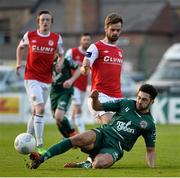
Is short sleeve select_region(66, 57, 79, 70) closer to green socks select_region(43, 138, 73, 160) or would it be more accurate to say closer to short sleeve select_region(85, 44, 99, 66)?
short sleeve select_region(85, 44, 99, 66)

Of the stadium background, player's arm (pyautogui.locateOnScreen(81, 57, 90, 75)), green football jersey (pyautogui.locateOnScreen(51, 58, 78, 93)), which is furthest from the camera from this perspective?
the stadium background

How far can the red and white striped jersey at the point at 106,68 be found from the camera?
1573 centimetres

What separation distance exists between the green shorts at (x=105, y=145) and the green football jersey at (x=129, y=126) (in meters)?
0.06

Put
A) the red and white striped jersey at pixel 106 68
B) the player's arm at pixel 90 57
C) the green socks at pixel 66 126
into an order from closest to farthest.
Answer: the player's arm at pixel 90 57 < the red and white striped jersey at pixel 106 68 < the green socks at pixel 66 126

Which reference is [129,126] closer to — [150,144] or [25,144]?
[150,144]

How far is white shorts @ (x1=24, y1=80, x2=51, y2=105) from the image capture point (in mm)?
18203

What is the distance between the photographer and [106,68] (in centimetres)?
1580

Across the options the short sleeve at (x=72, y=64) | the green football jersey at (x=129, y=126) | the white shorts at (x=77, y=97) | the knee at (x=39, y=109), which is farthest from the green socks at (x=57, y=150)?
the white shorts at (x=77, y=97)

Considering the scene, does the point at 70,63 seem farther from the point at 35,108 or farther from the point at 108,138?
the point at 108,138

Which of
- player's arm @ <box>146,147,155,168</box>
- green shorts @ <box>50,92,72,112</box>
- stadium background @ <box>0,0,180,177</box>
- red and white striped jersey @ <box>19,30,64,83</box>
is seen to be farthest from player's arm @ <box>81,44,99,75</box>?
stadium background @ <box>0,0,180,177</box>

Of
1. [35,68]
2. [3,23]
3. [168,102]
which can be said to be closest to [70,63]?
[35,68]

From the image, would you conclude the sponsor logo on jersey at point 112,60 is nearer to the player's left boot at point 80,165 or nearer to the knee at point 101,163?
the player's left boot at point 80,165

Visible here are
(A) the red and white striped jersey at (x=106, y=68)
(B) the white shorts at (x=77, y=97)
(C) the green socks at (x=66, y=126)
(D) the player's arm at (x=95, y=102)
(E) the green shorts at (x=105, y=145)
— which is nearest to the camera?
(D) the player's arm at (x=95, y=102)

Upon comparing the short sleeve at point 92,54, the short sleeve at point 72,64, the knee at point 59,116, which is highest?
the short sleeve at point 72,64
